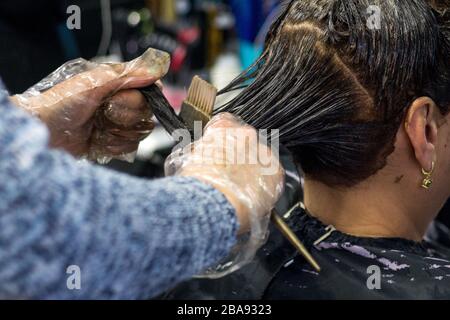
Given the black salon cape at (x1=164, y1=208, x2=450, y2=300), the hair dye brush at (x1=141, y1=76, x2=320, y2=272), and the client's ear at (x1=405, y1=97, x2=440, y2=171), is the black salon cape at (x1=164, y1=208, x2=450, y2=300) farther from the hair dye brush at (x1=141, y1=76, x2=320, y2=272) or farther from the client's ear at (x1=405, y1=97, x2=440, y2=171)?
the client's ear at (x1=405, y1=97, x2=440, y2=171)

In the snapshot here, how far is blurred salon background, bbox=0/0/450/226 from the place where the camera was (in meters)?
2.84

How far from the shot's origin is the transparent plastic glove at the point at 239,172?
0.88 metres

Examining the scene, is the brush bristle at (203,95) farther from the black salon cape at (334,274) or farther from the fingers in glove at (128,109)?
the black salon cape at (334,274)

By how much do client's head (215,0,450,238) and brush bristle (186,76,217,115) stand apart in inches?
2.5

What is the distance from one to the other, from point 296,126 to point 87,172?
0.51 metres

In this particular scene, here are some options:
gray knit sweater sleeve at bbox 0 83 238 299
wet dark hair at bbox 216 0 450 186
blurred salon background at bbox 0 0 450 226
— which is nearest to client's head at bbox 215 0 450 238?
wet dark hair at bbox 216 0 450 186

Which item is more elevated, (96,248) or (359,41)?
(359,41)

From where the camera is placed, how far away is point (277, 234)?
127 centimetres

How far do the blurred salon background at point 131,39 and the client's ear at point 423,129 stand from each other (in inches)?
55.1

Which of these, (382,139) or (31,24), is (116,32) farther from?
(382,139)

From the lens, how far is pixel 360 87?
1073 mm

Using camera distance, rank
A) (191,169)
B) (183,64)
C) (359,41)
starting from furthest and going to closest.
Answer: (183,64) < (359,41) < (191,169)
